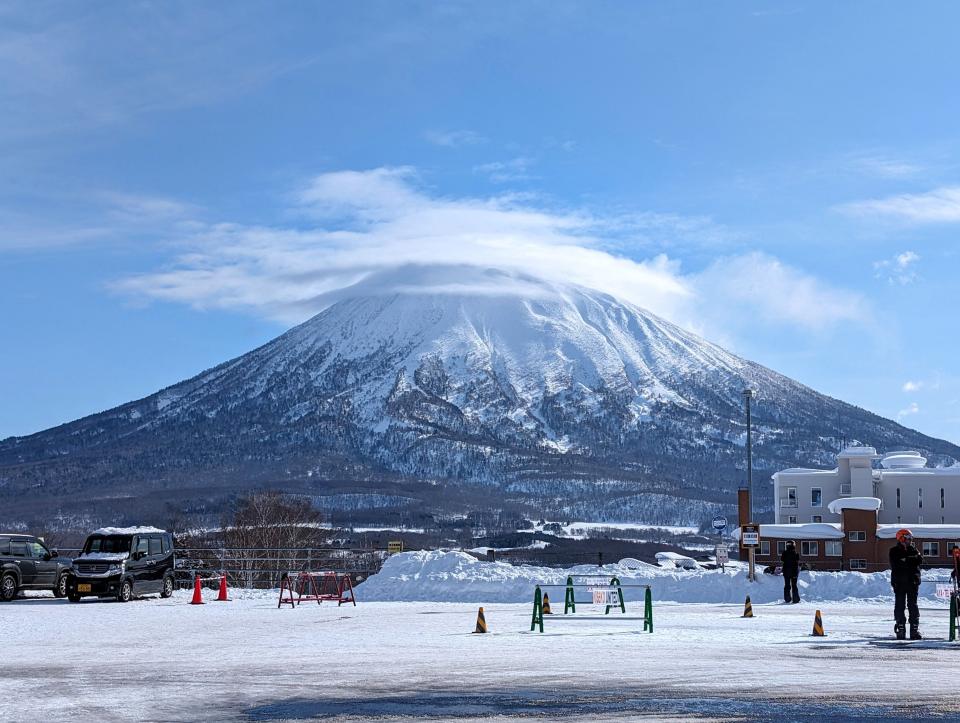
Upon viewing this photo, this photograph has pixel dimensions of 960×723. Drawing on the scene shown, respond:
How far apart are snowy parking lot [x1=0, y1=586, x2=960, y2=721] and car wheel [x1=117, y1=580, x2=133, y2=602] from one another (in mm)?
5837

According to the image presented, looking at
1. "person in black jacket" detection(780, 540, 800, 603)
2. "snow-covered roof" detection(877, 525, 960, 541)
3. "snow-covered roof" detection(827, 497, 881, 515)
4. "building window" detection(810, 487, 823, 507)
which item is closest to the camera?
"person in black jacket" detection(780, 540, 800, 603)

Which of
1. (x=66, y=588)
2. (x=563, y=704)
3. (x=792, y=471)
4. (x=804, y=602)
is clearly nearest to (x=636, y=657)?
(x=563, y=704)

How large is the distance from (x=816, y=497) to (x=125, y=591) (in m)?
62.1

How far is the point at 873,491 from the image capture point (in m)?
87.8

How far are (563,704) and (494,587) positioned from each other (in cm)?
2543

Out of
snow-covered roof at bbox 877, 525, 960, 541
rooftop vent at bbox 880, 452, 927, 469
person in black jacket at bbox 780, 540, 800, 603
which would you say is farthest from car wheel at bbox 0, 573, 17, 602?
rooftop vent at bbox 880, 452, 927, 469

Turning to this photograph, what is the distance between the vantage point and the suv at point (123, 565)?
3666cm

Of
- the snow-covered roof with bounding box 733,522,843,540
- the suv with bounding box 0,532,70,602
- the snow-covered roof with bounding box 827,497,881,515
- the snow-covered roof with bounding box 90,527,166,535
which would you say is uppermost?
the snow-covered roof with bounding box 827,497,881,515

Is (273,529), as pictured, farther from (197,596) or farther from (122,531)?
(197,596)

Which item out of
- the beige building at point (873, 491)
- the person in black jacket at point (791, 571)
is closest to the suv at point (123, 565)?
the person in black jacket at point (791, 571)

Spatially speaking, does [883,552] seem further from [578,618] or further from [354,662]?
[354,662]

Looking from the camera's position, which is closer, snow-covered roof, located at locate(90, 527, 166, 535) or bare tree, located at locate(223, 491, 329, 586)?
snow-covered roof, located at locate(90, 527, 166, 535)

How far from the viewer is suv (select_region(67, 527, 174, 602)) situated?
120 feet

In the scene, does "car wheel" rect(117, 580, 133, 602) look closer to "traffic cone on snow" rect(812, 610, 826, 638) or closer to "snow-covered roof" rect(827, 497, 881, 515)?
"traffic cone on snow" rect(812, 610, 826, 638)
